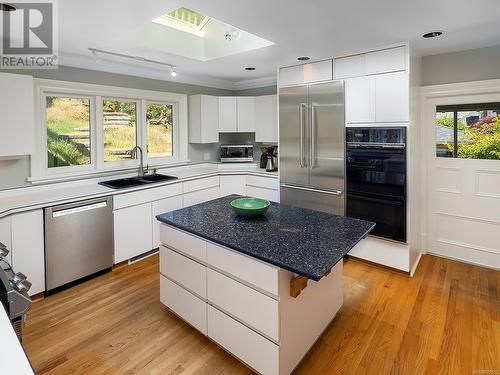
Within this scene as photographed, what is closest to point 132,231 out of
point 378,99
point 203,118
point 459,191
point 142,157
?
point 142,157

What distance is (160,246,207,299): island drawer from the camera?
2.15 m

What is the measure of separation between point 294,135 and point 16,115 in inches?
111

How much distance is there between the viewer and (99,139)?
3672 millimetres

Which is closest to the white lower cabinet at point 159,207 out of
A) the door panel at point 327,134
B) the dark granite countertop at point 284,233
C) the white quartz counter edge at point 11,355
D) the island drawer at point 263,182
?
the island drawer at point 263,182

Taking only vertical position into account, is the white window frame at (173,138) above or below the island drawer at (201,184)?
above

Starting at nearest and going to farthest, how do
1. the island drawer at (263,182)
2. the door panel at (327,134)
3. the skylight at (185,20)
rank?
the skylight at (185,20) → the door panel at (327,134) → the island drawer at (263,182)

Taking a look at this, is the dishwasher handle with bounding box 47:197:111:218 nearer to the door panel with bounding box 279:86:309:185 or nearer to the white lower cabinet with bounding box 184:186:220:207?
the white lower cabinet with bounding box 184:186:220:207

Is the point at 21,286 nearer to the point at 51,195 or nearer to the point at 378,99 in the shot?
the point at 51,195

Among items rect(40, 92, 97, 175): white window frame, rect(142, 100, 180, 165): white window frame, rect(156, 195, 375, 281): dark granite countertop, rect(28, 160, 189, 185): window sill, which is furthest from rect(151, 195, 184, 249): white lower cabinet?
rect(156, 195, 375, 281): dark granite countertop

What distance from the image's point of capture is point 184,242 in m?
2.26

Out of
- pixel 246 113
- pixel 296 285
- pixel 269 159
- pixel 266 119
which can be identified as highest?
pixel 246 113

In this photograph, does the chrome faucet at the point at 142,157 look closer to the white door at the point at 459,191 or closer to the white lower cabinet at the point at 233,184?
the white lower cabinet at the point at 233,184

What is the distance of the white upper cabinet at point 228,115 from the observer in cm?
473

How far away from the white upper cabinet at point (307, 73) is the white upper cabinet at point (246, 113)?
0.96 m
